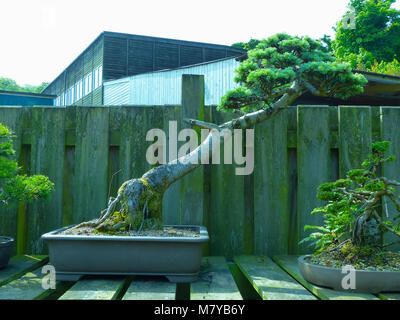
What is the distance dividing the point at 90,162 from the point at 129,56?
17134 mm

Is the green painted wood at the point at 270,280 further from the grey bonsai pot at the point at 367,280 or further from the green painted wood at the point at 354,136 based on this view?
the green painted wood at the point at 354,136

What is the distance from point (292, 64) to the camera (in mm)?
2631

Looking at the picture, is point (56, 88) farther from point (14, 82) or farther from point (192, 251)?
point (14, 82)

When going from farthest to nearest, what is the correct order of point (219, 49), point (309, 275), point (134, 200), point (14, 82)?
point (14, 82), point (219, 49), point (134, 200), point (309, 275)

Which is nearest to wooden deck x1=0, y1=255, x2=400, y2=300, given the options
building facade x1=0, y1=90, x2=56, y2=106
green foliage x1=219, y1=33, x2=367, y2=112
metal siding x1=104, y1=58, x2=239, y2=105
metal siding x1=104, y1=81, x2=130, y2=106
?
green foliage x1=219, y1=33, x2=367, y2=112

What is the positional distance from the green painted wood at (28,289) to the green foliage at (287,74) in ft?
5.45

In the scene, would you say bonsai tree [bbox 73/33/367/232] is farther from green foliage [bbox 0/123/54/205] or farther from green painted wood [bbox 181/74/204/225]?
green foliage [bbox 0/123/54/205]

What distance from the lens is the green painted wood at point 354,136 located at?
9.05ft

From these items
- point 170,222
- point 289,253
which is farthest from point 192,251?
point 289,253

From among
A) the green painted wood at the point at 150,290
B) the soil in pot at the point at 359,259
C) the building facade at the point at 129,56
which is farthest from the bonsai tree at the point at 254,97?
the building facade at the point at 129,56

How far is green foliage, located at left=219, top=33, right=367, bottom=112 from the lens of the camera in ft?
7.97

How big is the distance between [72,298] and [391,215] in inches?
93.3

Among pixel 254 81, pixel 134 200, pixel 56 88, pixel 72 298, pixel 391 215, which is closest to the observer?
pixel 72 298

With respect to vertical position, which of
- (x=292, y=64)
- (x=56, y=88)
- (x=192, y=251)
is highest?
(x=56, y=88)
